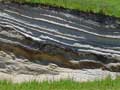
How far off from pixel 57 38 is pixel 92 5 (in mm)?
1481

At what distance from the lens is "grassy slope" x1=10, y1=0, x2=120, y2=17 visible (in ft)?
41.4

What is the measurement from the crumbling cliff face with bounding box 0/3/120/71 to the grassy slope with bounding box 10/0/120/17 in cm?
31

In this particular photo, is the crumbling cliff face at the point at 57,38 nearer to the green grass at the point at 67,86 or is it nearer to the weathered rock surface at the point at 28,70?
the weathered rock surface at the point at 28,70

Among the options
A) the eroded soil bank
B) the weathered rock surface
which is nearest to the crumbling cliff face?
the eroded soil bank

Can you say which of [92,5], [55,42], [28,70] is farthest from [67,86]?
[92,5]

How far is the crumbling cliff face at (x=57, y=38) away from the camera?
41.1 ft

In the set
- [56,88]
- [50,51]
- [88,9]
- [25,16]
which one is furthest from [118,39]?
[56,88]

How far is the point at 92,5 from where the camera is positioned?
12.8m

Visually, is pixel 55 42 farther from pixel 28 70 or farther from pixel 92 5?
pixel 92 5

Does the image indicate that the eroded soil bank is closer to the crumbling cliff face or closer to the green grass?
the crumbling cliff face

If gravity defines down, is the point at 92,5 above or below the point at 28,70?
above

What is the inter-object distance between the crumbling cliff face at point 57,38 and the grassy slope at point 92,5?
0.31 metres

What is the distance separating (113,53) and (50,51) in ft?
6.32

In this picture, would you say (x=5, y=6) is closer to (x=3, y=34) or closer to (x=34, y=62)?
(x=3, y=34)
